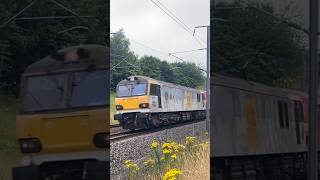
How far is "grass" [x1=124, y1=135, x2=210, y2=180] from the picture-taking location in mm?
4211

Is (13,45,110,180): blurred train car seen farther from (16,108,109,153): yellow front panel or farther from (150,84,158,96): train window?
(150,84,158,96): train window

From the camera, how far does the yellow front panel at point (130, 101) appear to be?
4.08 meters

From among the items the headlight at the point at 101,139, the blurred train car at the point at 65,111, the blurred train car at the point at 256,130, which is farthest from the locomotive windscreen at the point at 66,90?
the blurred train car at the point at 256,130

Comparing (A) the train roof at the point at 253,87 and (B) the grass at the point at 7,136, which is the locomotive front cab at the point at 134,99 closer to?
(A) the train roof at the point at 253,87

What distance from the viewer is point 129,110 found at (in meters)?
4.16

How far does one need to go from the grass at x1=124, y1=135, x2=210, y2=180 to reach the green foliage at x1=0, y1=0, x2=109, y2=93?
1024mm

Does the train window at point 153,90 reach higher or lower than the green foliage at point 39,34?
lower

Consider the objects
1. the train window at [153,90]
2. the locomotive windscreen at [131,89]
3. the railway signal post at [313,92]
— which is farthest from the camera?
the railway signal post at [313,92]

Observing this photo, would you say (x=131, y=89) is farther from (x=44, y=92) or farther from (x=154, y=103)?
(x=44, y=92)

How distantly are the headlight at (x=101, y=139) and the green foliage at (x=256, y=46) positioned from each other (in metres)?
1.10

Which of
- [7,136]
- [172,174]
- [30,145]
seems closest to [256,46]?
[172,174]

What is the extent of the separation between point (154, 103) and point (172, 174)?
24.8 inches

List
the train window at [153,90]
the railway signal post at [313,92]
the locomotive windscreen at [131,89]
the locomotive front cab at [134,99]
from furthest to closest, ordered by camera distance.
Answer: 1. the railway signal post at [313,92]
2. the train window at [153,90]
3. the locomotive front cab at [134,99]
4. the locomotive windscreen at [131,89]

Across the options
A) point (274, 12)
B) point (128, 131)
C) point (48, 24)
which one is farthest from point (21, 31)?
point (274, 12)
